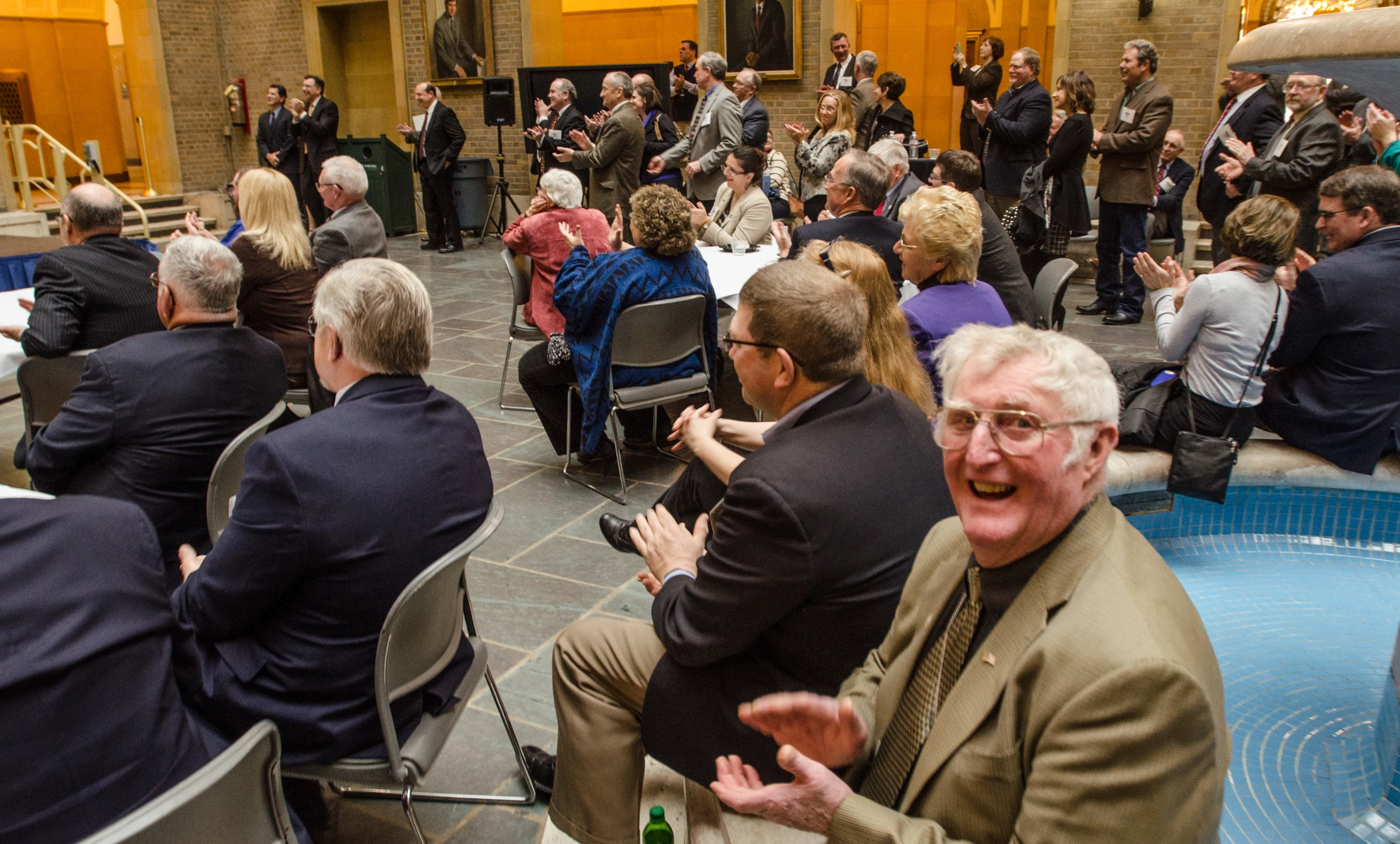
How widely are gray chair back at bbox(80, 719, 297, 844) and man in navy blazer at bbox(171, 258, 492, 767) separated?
37cm

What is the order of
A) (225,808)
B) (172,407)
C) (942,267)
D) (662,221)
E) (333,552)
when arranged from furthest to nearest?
(662,221) → (942,267) → (172,407) → (333,552) → (225,808)

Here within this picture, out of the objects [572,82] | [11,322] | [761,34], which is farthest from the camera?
[761,34]

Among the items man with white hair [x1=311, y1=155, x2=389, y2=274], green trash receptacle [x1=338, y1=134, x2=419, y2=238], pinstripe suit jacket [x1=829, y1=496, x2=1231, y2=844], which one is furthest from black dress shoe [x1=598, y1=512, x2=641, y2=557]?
green trash receptacle [x1=338, y1=134, x2=419, y2=238]

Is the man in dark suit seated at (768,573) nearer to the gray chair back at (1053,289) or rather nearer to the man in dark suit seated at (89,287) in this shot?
the man in dark suit seated at (89,287)

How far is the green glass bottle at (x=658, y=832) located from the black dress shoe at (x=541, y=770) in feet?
1.47

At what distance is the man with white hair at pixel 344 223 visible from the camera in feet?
16.5

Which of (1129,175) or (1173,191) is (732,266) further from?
(1173,191)

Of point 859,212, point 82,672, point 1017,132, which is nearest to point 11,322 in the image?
point 82,672

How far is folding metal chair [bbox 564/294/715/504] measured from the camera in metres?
4.11

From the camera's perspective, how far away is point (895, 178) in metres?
6.00

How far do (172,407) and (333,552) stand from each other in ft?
3.61

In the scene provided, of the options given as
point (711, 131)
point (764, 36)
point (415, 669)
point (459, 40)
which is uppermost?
point (459, 40)

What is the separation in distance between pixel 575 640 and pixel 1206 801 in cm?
123

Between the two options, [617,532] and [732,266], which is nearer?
[617,532]
